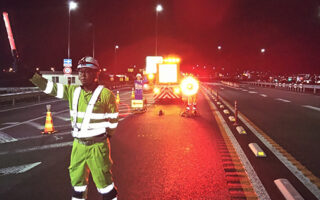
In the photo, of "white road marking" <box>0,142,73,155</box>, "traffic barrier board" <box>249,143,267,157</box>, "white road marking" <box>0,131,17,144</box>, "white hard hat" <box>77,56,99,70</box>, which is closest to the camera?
"white hard hat" <box>77,56,99,70</box>

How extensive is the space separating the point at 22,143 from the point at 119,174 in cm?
426

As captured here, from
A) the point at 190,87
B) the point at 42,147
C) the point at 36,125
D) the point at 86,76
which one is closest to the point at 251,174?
the point at 86,76

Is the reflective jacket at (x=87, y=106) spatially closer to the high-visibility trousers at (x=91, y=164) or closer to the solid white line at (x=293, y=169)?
the high-visibility trousers at (x=91, y=164)

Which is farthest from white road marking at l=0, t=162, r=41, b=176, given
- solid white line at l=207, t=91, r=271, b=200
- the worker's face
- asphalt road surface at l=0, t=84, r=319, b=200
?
solid white line at l=207, t=91, r=271, b=200

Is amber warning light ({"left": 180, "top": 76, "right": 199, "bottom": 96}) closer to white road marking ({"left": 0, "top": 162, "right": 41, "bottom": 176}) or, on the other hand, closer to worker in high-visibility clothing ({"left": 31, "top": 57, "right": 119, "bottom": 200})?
white road marking ({"left": 0, "top": 162, "right": 41, "bottom": 176})

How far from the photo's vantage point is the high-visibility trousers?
3657 mm

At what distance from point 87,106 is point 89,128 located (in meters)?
0.28

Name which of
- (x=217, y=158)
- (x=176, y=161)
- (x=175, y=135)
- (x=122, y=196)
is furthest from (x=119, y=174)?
(x=175, y=135)

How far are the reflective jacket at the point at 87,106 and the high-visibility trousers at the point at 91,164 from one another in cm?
19

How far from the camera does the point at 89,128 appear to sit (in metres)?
3.77

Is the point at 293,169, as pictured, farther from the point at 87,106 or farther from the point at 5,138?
the point at 5,138

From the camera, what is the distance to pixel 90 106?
3.72 m

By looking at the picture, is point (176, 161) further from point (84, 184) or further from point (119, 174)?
point (84, 184)

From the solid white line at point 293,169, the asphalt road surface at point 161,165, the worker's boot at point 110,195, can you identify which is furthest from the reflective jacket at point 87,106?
the solid white line at point 293,169
